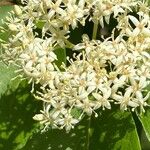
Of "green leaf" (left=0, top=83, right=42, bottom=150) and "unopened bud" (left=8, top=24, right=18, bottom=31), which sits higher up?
"unopened bud" (left=8, top=24, right=18, bottom=31)

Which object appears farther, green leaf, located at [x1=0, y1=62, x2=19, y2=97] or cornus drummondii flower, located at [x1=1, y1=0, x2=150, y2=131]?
green leaf, located at [x1=0, y1=62, x2=19, y2=97]

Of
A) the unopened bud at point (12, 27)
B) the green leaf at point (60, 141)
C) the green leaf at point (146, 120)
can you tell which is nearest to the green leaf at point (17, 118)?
the green leaf at point (60, 141)

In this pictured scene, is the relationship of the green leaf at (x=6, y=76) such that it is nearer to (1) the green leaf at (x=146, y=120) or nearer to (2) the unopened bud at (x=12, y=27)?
(2) the unopened bud at (x=12, y=27)

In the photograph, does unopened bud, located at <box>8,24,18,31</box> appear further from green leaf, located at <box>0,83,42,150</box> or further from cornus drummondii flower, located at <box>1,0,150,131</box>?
green leaf, located at <box>0,83,42,150</box>

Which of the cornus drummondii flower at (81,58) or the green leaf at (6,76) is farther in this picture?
the green leaf at (6,76)

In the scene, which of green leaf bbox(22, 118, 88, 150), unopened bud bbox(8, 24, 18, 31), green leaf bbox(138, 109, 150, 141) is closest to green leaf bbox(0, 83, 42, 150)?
green leaf bbox(22, 118, 88, 150)

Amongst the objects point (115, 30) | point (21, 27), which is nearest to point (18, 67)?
point (21, 27)

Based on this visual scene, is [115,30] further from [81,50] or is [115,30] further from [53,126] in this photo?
[53,126]

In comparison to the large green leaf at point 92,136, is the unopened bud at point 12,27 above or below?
above

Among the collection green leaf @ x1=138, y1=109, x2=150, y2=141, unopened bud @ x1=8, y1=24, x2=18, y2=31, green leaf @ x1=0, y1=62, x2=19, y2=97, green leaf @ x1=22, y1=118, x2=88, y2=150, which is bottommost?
green leaf @ x1=22, y1=118, x2=88, y2=150
